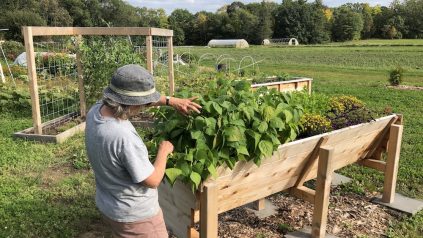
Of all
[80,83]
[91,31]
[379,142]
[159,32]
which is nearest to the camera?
[379,142]

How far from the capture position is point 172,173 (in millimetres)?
2336

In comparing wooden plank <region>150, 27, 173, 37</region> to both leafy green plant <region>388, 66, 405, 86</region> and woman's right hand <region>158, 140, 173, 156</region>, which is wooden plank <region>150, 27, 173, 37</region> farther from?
leafy green plant <region>388, 66, 405, 86</region>

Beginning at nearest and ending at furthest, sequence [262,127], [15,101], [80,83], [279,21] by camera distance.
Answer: [262,127] < [80,83] < [15,101] < [279,21]

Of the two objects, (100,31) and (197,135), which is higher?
(100,31)

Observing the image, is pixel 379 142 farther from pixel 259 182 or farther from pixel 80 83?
pixel 80 83

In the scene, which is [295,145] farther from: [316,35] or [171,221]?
[316,35]

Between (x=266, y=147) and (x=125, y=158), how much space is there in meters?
1.07

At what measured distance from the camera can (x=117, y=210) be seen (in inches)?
83.0

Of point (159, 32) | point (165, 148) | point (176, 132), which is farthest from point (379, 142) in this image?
point (159, 32)

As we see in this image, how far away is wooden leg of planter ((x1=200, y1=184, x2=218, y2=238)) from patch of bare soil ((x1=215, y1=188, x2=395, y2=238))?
1.02 metres

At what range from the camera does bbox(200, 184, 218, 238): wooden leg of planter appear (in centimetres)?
250

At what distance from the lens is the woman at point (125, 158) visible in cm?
193

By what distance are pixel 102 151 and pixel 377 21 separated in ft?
281

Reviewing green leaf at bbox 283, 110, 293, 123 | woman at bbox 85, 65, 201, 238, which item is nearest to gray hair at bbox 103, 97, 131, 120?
woman at bbox 85, 65, 201, 238
